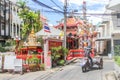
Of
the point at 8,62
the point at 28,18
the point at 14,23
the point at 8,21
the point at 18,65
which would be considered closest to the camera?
the point at 18,65

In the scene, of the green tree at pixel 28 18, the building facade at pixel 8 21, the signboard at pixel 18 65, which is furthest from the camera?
the green tree at pixel 28 18

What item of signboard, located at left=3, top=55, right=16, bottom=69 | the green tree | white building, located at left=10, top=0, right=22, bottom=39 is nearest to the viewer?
signboard, located at left=3, top=55, right=16, bottom=69

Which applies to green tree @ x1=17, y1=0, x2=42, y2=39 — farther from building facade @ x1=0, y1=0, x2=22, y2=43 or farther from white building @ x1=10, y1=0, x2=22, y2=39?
white building @ x1=10, y1=0, x2=22, y2=39

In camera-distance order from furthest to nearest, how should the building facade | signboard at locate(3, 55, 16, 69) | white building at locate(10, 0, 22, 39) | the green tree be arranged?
white building at locate(10, 0, 22, 39) → the green tree → the building facade → signboard at locate(3, 55, 16, 69)

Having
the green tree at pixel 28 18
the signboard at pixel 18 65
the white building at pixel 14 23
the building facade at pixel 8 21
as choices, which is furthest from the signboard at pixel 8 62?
the white building at pixel 14 23

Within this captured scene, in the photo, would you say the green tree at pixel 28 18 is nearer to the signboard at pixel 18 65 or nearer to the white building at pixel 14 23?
the white building at pixel 14 23

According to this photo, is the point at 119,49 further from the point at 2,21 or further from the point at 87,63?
the point at 2,21

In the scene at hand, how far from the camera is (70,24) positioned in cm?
6512

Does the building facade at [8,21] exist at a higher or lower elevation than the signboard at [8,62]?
higher

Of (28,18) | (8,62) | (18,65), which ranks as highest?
(28,18)

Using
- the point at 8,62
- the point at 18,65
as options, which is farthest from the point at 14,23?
the point at 18,65

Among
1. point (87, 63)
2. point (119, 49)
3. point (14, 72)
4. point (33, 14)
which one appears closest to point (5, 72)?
point (14, 72)

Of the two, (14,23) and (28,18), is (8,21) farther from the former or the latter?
(14,23)

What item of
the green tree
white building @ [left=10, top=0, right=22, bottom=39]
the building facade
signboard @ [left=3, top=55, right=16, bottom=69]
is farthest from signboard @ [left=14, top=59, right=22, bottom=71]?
white building @ [left=10, top=0, right=22, bottom=39]
